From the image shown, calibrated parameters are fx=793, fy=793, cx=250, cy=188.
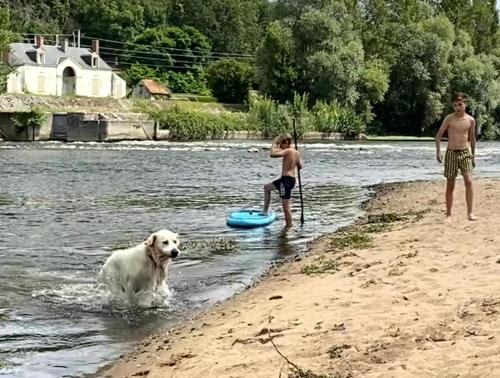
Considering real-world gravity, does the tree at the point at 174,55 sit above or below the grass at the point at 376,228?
above

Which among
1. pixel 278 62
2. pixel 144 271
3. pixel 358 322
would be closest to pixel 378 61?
pixel 278 62

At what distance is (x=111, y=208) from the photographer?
2223 cm

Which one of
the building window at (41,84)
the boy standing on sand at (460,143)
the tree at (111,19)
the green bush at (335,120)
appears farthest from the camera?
the tree at (111,19)

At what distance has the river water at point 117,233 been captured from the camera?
910 centimetres

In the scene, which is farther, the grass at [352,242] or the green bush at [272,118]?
the green bush at [272,118]

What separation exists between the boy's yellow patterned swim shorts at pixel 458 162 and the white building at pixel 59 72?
7724 centimetres

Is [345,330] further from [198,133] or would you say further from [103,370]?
[198,133]

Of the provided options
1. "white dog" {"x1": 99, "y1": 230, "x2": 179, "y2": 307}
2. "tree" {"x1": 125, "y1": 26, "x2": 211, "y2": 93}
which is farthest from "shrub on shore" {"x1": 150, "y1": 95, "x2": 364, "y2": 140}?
"white dog" {"x1": 99, "y1": 230, "x2": 179, "y2": 307}

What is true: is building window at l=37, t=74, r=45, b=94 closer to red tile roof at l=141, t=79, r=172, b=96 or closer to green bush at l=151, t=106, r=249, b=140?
red tile roof at l=141, t=79, r=172, b=96

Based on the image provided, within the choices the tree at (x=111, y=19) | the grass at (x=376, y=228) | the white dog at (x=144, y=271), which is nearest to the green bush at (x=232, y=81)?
the tree at (x=111, y=19)

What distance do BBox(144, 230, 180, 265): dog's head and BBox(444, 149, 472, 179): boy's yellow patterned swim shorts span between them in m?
6.13

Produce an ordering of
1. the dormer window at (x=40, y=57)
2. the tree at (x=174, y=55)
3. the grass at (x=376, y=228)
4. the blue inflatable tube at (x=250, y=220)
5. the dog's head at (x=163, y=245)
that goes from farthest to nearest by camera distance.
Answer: the tree at (x=174, y=55)
the dormer window at (x=40, y=57)
the blue inflatable tube at (x=250, y=220)
the grass at (x=376, y=228)
the dog's head at (x=163, y=245)

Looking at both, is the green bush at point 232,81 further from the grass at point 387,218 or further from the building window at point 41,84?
the grass at point 387,218

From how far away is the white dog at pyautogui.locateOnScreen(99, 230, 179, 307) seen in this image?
1027 centimetres
